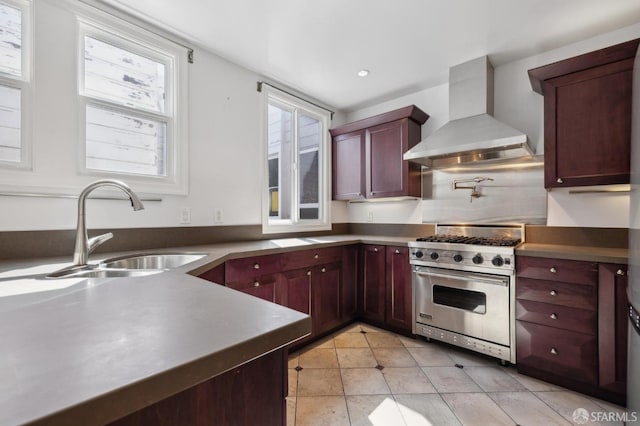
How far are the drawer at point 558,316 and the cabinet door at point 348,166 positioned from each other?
6.00 ft

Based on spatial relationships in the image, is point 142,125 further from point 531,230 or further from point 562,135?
point 531,230

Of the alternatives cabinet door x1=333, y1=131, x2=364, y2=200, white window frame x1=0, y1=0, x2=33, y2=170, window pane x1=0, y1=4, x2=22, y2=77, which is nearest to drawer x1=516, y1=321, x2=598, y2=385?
cabinet door x1=333, y1=131, x2=364, y2=200

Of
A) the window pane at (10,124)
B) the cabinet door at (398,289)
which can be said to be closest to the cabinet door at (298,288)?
the cabinet door at (398,289)

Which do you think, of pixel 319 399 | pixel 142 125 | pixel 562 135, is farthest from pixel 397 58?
pixel 319 399

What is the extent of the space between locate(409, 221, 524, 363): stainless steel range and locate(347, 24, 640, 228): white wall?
0.85 feet

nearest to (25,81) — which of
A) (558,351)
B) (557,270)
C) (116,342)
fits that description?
(116,342)

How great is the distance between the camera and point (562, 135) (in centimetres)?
208

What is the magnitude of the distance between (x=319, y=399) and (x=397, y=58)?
278 cm

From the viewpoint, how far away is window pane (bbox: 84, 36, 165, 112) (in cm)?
191

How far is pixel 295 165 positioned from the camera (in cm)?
328

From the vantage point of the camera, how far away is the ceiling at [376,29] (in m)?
1.90

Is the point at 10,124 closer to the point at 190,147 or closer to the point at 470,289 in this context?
the point at 190,147

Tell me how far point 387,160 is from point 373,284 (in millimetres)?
1333

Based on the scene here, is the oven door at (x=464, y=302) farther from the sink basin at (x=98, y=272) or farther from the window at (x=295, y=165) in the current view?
the sink basin at (x=98, y=272)
